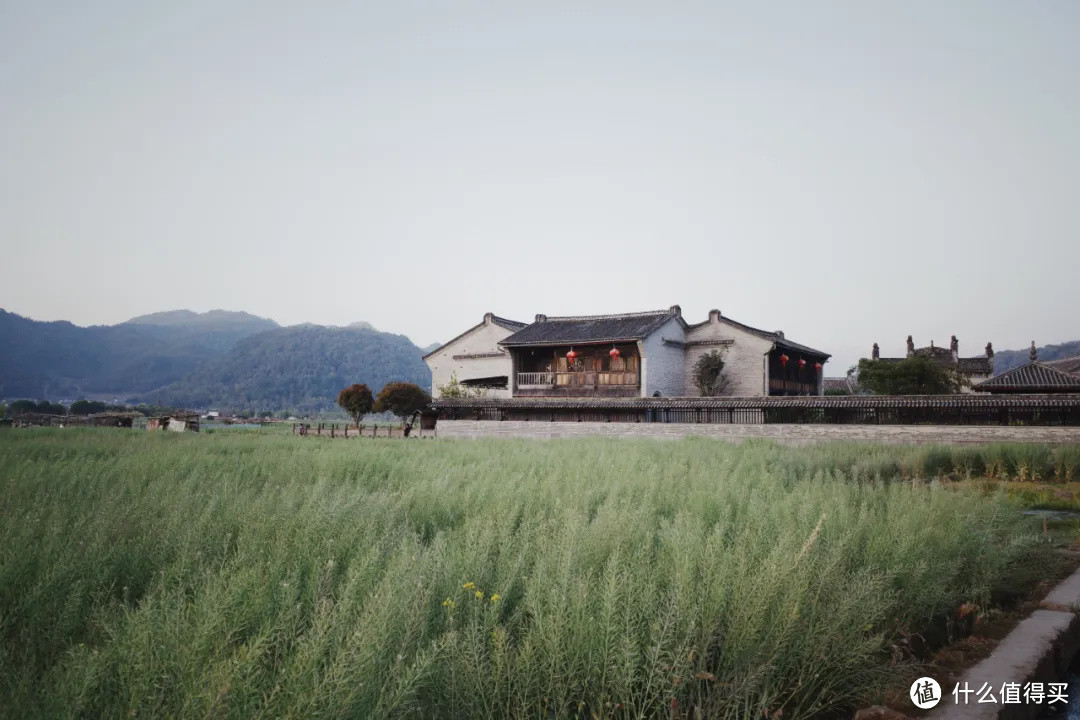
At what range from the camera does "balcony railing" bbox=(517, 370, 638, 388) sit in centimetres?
2817

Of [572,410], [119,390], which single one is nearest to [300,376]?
[119,390]

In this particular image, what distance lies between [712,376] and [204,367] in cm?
13366

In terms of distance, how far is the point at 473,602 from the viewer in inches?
114

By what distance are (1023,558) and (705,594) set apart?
419cm

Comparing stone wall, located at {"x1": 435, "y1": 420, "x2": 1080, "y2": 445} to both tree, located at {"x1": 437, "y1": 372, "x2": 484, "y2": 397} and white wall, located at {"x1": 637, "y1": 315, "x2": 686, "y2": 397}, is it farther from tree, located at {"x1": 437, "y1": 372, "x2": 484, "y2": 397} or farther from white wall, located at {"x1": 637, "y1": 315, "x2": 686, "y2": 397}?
tree, located at {"x1": 437, "y1": 372, "x2": 484, "y2": 397}

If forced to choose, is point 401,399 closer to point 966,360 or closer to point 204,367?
point 966,360

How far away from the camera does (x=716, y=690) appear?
2.54 m

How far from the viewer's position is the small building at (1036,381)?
938 inches

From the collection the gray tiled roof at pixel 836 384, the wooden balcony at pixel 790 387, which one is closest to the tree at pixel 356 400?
the wooden balcony at pixel 790 387

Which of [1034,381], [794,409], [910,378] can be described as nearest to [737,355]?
[794,409]

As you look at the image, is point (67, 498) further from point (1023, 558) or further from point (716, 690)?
point (1023, 558)

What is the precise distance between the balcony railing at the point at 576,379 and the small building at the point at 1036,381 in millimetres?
14517

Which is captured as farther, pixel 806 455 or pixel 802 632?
pixel 806 455

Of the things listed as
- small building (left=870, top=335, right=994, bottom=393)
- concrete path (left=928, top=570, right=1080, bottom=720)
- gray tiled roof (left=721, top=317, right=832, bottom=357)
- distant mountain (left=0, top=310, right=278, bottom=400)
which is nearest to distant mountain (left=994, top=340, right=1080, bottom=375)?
small building (left=870, top=335, right=994, bottom=393)
